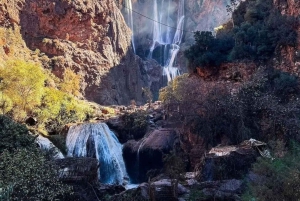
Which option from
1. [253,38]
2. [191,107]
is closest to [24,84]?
[191,107]

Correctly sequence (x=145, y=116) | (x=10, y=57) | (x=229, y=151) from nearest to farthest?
(x=229, y=151) → (x=145, y=116) → (x=10, y=57)

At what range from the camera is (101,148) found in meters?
21.5

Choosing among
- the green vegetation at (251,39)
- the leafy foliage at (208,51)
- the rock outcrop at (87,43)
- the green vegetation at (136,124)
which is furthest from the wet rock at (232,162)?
the rock outcrop at (87,43)

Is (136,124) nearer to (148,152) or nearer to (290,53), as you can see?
(148,152)

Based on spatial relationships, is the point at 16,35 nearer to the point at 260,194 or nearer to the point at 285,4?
the point at 285,4

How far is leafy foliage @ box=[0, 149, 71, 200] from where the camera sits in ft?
23.7

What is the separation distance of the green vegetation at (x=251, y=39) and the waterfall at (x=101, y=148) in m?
7.54

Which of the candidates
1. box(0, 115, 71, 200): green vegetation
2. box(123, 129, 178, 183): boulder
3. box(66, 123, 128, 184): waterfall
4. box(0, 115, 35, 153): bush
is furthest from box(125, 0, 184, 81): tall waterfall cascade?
box(0, 115, 71, 200): green vegetation

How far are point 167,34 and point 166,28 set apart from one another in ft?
5.02

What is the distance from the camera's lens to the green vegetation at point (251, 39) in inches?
707

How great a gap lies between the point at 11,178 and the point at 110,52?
36.0 m

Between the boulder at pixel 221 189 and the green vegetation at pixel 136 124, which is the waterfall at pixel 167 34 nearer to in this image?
the green vegetation at pixel 136 124

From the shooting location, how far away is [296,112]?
13.2 metres

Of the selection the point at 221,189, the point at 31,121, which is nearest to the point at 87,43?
the point at 31,121
